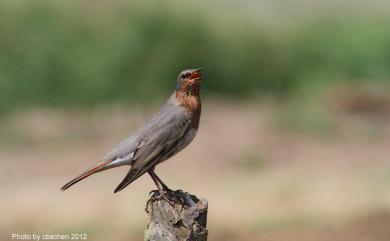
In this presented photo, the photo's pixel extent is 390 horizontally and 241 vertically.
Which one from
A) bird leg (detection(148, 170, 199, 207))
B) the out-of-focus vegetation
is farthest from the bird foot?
the out-of-focus vegetation

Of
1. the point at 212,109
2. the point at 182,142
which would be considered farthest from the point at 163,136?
the point at 212,109

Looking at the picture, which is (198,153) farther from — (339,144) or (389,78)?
(389,78)

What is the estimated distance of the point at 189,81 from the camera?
304 inches

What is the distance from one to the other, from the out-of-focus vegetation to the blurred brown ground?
0.66 m

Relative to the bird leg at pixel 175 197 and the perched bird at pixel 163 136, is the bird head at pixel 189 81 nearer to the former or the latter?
the perched bird at pixel 163 136

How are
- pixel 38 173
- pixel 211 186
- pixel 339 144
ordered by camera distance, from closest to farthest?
pixel 211 186 → pixel 38 173 → pixel 339 144

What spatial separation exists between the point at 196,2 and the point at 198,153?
7236 millimetres

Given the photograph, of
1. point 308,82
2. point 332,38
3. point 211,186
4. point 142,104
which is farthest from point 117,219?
point 332,38

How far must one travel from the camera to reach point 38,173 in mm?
15875

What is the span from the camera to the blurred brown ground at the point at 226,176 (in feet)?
38.4

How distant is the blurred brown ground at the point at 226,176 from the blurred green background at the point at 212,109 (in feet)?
0.12

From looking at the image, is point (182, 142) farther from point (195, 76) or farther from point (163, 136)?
point (195, 76)

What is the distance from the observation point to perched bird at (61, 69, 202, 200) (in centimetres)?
750

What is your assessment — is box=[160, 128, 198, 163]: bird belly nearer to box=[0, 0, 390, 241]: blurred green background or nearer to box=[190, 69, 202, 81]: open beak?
box=[190, 69, 202, 81]: open beak
